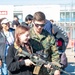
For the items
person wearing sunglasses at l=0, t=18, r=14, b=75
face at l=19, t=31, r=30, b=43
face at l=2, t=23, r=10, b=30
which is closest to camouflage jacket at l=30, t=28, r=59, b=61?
face at l=19, t=31, r=30, b=43

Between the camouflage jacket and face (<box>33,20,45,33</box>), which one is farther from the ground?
face (<box>33,20,45,33</box>)

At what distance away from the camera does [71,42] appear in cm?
1811

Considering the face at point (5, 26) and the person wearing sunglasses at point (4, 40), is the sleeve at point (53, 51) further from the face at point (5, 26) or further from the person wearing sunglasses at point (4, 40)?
the face at point (5, 26)

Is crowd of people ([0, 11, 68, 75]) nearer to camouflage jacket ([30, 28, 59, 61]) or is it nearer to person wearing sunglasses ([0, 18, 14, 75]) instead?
camouflage jacket ([30, 28, 59, 61])

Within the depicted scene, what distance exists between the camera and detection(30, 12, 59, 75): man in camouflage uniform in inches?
177

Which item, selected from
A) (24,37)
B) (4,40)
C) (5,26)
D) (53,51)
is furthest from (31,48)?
(5,26)

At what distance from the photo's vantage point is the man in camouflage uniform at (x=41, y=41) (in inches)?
177

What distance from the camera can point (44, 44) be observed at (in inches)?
180

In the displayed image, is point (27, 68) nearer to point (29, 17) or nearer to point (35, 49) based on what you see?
point (35, 49)

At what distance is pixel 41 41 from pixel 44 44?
0.20 ft

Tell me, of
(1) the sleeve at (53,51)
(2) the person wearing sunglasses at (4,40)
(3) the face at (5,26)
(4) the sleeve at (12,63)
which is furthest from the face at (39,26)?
(3) the face at (5,26)

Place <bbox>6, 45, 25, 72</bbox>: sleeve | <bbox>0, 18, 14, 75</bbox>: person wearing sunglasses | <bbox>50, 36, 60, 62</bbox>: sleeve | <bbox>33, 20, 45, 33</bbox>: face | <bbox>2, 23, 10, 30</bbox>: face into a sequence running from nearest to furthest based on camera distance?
1. <bbox>6, 45, 25, 72</bbox>: sleeve
2. <bbox>33, 20, 45, 33</bbox>: face
3. <bbox>50, 36, 60, 62</bbox>: sleeve
4. <bbox>0, 18, 14, 75</bbox>: person wearing sunglasses
5. <bbox>2, 23, 10, 30</bbox>: face

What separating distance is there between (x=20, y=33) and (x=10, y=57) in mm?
300

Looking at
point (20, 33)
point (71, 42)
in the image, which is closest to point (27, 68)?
point (20, 33)
